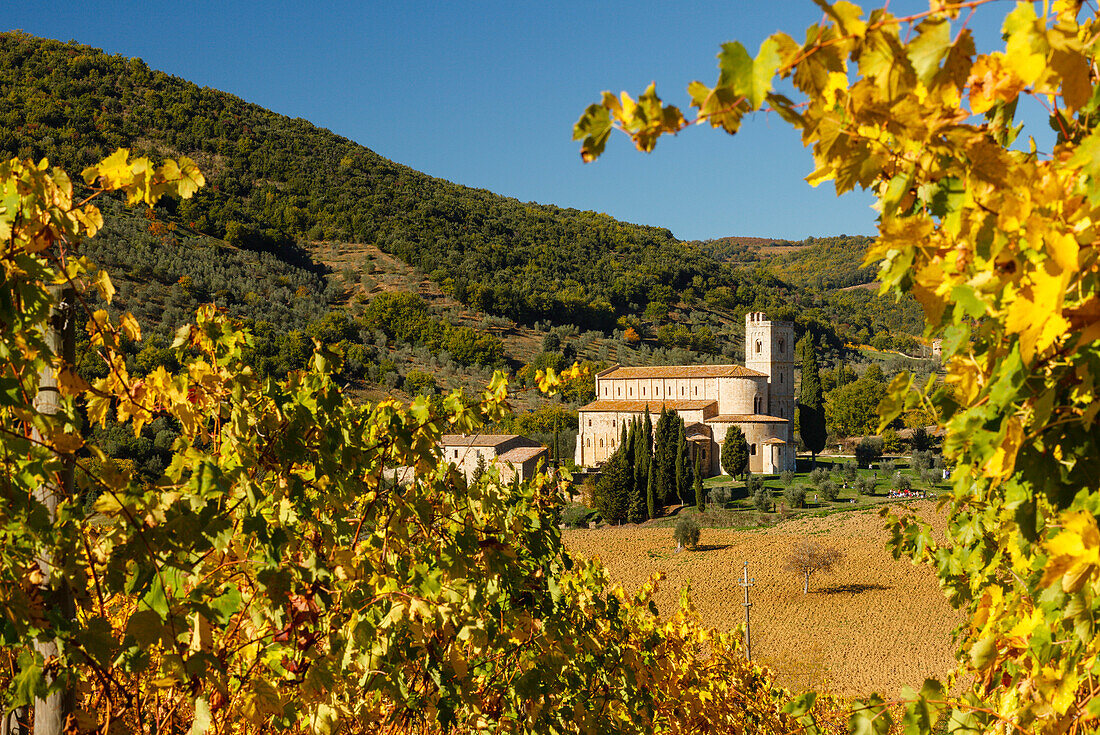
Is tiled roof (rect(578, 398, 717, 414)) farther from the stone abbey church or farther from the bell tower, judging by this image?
the bell tower

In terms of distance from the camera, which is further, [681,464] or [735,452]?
[735,452]

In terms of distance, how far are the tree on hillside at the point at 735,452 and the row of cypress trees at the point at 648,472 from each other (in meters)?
3.72

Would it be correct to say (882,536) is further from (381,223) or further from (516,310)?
(381,223)

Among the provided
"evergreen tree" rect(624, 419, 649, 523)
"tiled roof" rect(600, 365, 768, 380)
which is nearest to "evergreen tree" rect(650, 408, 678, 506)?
"evergreen tree" rect(624, 419, 649, 523)

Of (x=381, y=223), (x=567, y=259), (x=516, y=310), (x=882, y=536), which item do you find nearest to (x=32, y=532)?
(x=882, y=536)

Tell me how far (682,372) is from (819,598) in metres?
24.5

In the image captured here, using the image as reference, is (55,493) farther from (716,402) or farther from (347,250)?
(347,250)

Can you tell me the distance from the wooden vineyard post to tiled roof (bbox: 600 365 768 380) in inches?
1725

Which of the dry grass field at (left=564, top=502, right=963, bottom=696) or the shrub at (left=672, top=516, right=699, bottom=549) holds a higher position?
the shrub at (left=672, top=516, right=699, bottom=549)

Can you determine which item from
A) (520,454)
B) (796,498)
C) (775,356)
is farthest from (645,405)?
(796,498)

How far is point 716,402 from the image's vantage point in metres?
44.4

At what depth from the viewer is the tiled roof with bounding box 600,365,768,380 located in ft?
145

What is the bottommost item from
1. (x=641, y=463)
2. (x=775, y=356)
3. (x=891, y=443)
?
(x=641, y=463)

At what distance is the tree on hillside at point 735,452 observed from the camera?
39688 mm
